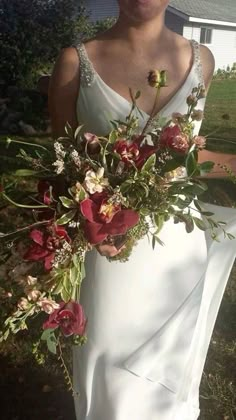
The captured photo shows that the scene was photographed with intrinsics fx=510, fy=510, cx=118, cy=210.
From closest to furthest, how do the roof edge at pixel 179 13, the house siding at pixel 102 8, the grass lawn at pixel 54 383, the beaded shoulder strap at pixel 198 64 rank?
the beaded shoulder strap at pixel 198 64
the grass lawn at pixel 54 383
the roof edge at pixel 179 13
the house siding at pixel 102 8

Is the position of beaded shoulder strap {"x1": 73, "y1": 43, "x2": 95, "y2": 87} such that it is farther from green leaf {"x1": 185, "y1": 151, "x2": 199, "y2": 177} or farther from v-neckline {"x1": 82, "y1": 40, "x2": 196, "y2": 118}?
green leaf {"x1": 185, "y1": 151, "x2": 199, "y2": 177}

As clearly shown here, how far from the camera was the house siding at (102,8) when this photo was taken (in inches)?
1014

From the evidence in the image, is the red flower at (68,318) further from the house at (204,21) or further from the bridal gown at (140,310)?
the house at (204,21)

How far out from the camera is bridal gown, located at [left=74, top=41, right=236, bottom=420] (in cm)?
217

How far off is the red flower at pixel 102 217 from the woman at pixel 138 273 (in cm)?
62

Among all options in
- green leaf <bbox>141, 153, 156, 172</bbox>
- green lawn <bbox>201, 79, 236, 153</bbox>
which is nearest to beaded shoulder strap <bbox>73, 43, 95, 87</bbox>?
green leaf <bbox>141, 153, 156, 172</bbox>

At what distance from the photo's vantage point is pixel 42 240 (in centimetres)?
161

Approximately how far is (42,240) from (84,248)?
0.48ft

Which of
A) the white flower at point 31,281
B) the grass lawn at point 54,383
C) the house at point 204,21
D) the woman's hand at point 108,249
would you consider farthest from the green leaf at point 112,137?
the house at point 204,21

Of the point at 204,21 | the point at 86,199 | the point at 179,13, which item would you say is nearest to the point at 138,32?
the point at 86,199

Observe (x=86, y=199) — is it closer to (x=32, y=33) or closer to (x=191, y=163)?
(x=191, y=163)

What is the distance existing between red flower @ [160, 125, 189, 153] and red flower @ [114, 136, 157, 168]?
5 centimetres

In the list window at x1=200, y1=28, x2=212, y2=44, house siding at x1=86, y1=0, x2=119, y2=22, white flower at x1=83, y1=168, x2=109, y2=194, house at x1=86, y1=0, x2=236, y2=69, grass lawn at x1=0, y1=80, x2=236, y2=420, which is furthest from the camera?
house siding at x1=86, y1=0, x2=119, y2=22

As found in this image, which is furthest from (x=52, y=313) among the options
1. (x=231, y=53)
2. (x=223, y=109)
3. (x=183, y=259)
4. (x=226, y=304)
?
(x=231, y=53)
